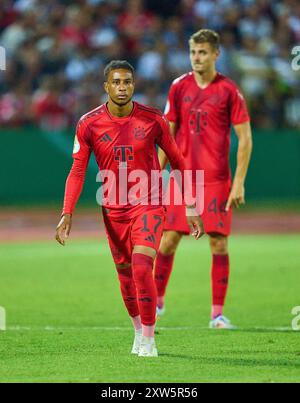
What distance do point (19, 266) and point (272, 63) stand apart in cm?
926

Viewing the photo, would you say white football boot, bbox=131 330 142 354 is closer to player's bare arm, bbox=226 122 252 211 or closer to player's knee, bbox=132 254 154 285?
player's knee, bbox=132 254 154 285

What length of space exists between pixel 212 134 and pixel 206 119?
0.15 m

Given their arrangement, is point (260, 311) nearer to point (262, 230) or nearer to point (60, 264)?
point (60, 264)

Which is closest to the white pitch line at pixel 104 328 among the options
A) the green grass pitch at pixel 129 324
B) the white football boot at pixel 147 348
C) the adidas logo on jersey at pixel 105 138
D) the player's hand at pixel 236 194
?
the green grass pitch at pixel 129 324

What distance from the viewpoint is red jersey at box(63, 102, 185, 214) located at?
7.75 metres

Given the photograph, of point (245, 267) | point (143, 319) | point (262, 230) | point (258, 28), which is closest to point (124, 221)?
point (143, 319)

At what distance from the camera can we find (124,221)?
7812 millimetres

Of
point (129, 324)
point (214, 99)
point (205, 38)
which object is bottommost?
point (129, 324)

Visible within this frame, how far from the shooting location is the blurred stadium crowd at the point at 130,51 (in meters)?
21.6

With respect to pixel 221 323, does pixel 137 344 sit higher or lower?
higher

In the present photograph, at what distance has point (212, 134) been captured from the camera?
10.0m

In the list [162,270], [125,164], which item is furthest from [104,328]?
[125,164]

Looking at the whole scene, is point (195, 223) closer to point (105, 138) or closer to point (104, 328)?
point (105, 138)

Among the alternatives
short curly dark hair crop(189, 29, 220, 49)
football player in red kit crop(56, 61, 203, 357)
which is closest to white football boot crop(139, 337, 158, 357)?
football player in red kit crop(56, 61, 203, 357)
